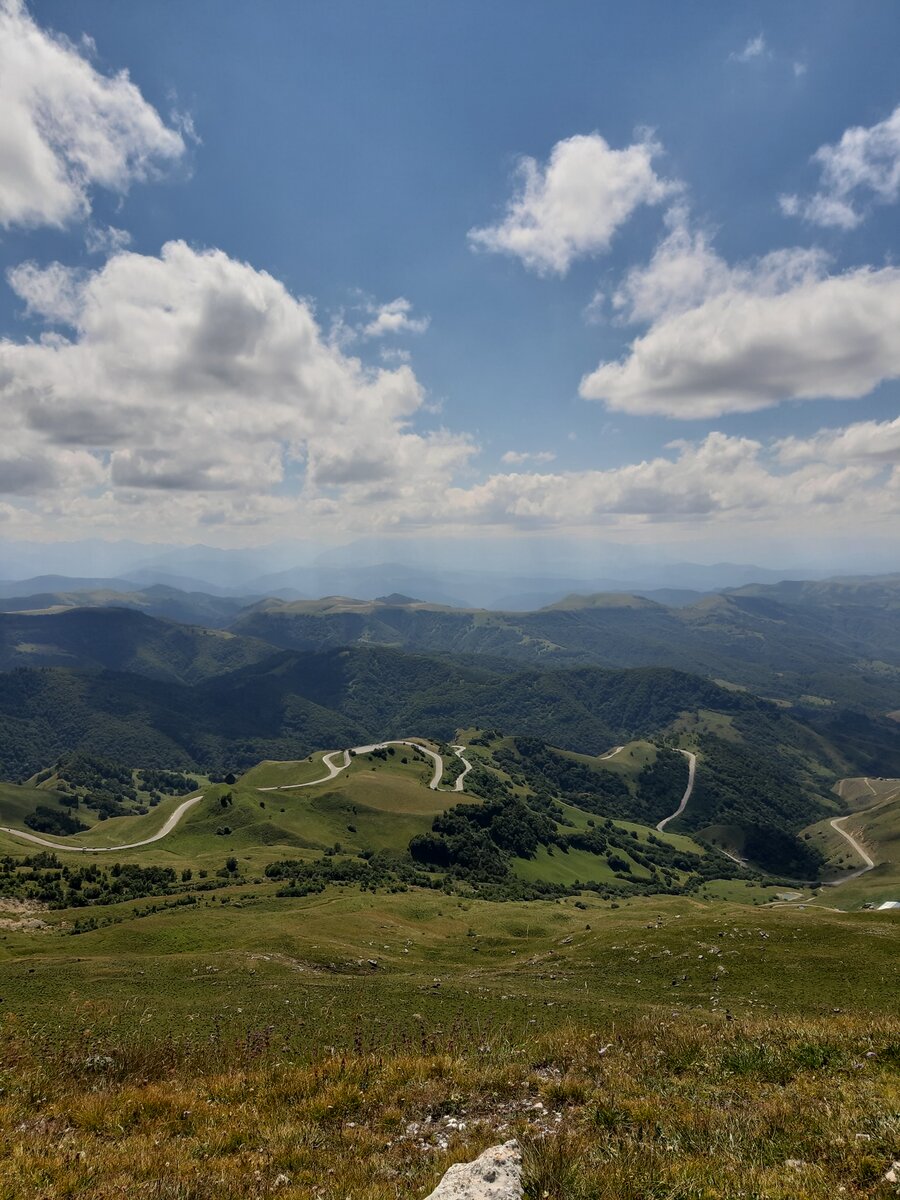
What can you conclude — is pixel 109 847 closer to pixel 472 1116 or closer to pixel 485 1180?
pixel 472 1116

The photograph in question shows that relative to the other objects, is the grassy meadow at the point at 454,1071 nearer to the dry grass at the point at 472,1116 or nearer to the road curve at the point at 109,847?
the dry grass at the point at 472,1116

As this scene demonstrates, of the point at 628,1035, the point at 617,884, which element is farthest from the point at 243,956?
the point at 617,884

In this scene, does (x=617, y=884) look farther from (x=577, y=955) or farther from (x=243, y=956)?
(x=243, y=956)

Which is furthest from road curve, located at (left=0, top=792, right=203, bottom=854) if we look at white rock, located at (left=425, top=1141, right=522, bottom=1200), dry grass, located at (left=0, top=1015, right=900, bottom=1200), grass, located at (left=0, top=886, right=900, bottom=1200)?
white rock, located at (left=425, top=1141, right=522, bottom=1200)

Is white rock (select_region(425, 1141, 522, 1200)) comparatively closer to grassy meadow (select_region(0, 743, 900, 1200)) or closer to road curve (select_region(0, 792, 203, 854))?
grassy meadow (select_region(0, 743, 900, 1200))

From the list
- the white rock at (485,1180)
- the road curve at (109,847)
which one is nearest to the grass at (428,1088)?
the white rock at (485,1180)

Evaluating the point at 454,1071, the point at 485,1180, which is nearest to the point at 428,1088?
the point at 454,1071
